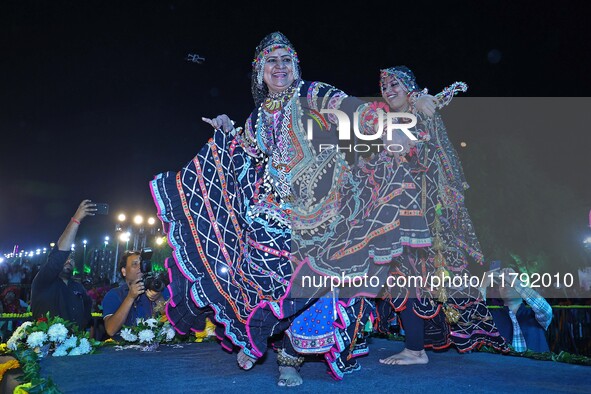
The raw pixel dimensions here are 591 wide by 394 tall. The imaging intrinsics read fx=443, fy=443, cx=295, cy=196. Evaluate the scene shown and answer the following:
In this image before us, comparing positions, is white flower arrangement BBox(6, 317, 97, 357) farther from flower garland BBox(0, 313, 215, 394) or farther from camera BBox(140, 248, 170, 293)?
camera BBox(140, 248, 170, 293)

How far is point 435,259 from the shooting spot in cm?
378

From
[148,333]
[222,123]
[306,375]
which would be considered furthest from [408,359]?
[148,333]

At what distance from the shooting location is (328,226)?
298cm

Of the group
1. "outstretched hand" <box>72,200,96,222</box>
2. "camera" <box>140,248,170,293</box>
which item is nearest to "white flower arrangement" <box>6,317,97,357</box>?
"camera" <box>140,248,170,293</box>

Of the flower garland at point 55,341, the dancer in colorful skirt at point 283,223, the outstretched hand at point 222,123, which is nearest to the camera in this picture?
the flower garland at point 55,341

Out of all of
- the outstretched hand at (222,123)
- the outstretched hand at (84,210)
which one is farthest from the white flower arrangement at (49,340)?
the outstretched hand at (222,123)

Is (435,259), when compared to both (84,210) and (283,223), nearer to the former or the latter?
(283,223)

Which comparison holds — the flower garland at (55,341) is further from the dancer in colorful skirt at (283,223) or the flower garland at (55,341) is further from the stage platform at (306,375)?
the dancer in colorful skirt at (283,223)

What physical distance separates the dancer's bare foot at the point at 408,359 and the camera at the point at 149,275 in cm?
232

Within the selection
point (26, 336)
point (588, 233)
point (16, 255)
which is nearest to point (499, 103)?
point (588, 233)

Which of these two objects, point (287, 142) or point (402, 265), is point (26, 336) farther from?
point (402, 265)

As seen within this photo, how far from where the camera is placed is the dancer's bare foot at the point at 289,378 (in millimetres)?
2783

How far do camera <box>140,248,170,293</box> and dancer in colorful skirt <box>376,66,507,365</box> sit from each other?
224cm

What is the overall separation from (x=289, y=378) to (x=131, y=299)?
7.99 feet
